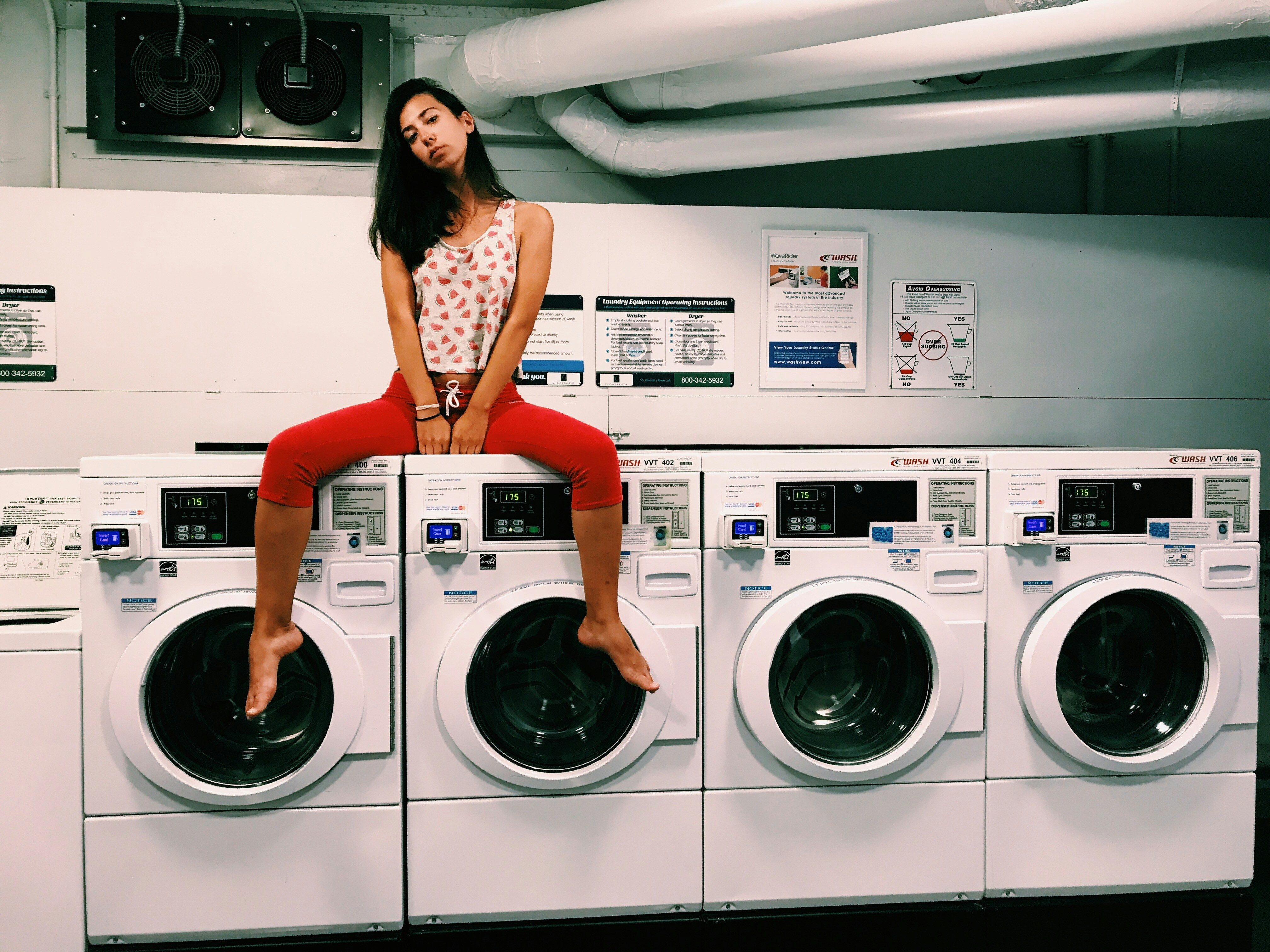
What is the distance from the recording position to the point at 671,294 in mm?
2582

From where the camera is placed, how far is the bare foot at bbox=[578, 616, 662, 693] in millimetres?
1681

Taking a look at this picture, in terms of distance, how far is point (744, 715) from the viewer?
1.78 meters

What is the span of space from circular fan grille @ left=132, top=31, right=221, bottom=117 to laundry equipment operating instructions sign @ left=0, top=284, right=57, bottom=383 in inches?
29.2

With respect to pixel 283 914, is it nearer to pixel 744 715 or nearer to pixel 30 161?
pixel 744 715

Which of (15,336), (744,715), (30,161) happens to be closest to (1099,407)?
(744,715)

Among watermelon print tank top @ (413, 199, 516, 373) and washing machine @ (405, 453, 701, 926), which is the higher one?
watermelon print tank top @ (413, 199, 516, 373)

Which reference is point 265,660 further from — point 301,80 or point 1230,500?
point 1230,500

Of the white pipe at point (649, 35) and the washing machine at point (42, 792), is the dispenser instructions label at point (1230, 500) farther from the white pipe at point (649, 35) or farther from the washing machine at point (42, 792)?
the washing machine at point (42, 792)

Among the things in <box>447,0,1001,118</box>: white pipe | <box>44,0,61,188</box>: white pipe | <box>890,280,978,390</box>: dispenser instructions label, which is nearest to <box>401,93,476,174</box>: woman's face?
<box>447,0,1001,118</box>: white pipe

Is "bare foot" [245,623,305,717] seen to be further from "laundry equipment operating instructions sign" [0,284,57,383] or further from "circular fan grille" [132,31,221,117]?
"circular fan grille" [132,31,221,117]

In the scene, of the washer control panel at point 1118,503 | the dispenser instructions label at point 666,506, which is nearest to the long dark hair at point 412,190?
the dispenser instructions label at point 666,506

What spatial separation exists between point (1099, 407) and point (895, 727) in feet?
5.22

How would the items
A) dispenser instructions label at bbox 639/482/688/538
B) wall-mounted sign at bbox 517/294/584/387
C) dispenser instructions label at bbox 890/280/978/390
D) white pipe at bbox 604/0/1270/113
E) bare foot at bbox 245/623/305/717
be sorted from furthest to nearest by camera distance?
dispenser instructions label at bbox 890/280/978/390 → wall-mounted sign at bbox 517/294/584/387 → white pipe at bbox 604/0/1270/113 → dispenser instructions label at bbox 639/482/688/538 → bare foot at bbox 245/623/305/717

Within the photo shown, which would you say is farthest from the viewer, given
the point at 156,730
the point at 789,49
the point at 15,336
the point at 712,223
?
the point at 712,223
